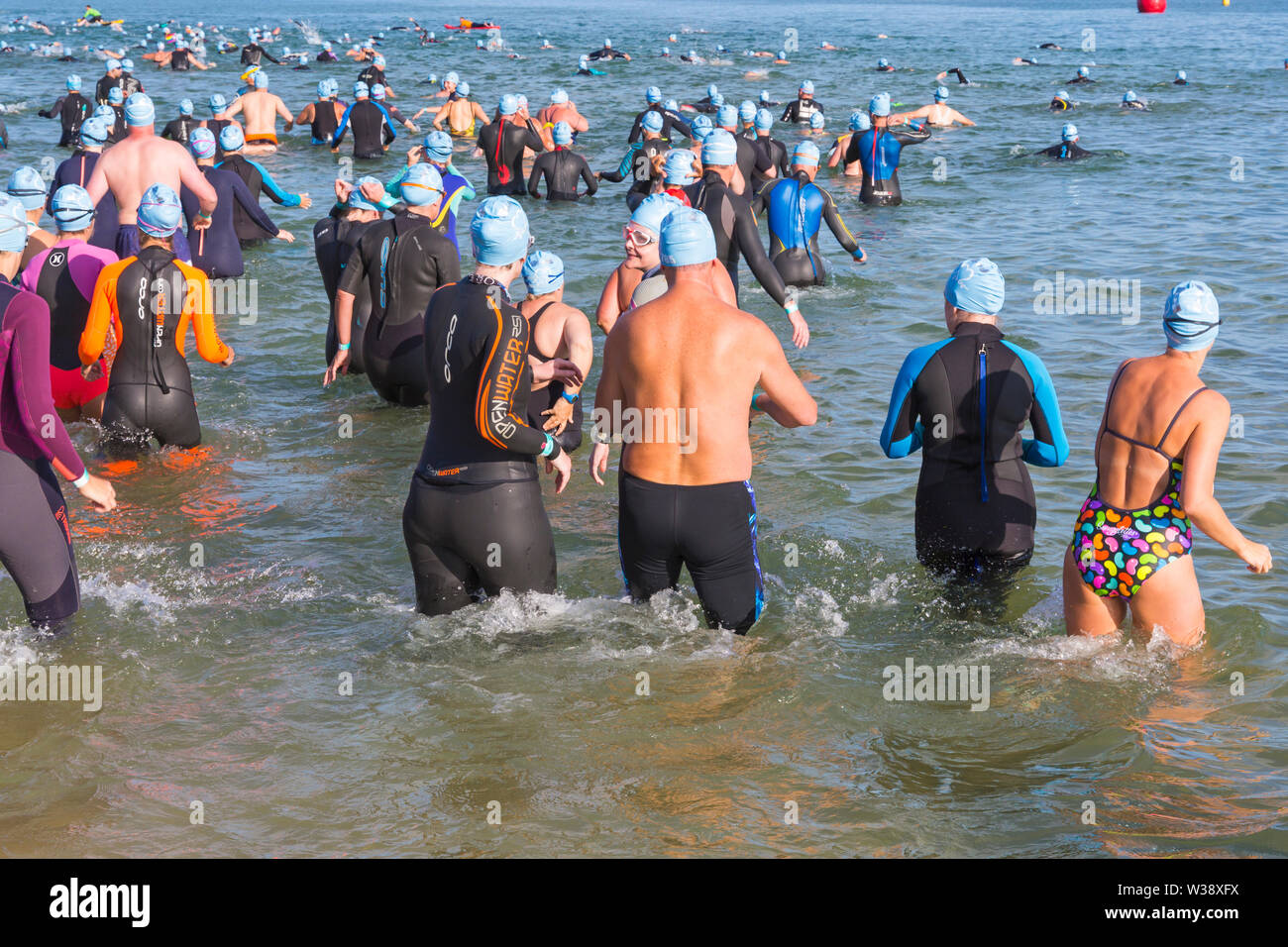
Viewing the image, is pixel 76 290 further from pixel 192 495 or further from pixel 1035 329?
pixel 1035 329

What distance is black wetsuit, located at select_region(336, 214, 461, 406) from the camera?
7961 millimetres

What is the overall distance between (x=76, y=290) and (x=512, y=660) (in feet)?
13.7

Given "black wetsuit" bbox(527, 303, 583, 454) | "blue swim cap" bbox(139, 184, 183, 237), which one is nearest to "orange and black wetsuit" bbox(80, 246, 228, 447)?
"blue swim cap" bbox(139, 184, 183, 237)

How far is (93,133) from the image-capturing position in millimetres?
10516

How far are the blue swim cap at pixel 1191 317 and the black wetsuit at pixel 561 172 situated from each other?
13303 millimetres

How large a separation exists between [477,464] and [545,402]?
2.46 m

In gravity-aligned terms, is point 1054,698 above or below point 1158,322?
below

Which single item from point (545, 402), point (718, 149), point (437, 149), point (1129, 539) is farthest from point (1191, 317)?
point (437, 149)

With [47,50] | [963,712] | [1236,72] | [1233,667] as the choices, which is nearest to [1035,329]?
[1233,667]

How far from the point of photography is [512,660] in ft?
17.7

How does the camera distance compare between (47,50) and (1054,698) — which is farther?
(47,50)

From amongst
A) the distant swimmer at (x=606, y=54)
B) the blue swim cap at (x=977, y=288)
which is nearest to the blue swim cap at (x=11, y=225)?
the blue swim cap at (x=977, y=288)

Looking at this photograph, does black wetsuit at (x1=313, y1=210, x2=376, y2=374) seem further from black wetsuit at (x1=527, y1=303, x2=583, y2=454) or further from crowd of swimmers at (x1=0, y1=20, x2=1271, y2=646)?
black wetsuit at (x1=527, y1=303, x2=583, y2=454)

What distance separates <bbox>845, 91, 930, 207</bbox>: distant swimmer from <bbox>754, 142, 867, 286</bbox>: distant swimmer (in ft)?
16.8
